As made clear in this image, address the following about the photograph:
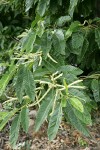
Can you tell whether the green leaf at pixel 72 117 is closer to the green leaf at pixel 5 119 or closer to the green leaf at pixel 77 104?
the green leaf at pixel 77 104

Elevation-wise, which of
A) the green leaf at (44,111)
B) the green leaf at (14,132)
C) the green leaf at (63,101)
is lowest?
the green leaf at (14,132)

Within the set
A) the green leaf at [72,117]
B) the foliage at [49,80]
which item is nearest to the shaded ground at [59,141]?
the foliage at [49,80]

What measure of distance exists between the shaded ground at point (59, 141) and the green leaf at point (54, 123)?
6.28 ft

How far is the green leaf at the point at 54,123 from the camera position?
102cm

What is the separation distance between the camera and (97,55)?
2430mm

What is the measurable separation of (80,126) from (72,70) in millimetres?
311

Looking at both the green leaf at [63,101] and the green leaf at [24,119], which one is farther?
the green leaf at [24,119]

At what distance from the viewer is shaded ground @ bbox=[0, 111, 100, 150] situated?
9.82 feet

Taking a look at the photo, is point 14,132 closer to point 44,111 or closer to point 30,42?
point 44,111

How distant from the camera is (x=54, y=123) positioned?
1033mm

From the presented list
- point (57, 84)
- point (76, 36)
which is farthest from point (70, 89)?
point (76, 36)

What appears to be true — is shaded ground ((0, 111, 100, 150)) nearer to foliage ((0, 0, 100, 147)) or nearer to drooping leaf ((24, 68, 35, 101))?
foliage ((0, 0, 100, 147))

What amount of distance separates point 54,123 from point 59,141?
6.98 ft

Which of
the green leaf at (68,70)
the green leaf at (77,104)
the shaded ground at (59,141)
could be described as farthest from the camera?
the shaded ground at (59,141)
